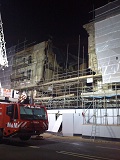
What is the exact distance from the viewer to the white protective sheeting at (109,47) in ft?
61.9

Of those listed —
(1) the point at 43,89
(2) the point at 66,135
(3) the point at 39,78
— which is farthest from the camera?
(3) the point at 39,78

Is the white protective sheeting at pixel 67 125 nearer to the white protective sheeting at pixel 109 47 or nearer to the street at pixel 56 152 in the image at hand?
the white protective sheeting at pixel 109 47

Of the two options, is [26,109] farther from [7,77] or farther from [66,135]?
[7,77]

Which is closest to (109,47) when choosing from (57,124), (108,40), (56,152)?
(108,40)

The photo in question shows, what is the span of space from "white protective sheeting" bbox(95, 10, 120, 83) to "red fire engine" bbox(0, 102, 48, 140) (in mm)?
8398

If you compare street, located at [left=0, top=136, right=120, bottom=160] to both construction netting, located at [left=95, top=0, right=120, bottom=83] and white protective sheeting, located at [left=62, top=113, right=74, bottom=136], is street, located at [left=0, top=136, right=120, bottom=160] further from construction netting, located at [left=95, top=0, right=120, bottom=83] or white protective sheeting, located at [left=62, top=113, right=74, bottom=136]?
construction netting, located at [left=95, top=0, right=120, bottom=83]

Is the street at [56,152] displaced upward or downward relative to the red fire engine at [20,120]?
downward

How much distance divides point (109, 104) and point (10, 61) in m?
19.6

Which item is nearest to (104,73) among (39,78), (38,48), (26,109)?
(26,109)

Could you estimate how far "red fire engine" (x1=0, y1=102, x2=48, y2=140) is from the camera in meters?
11.9

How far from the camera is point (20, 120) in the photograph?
39.1ft

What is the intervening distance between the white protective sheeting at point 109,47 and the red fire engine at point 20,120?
8.40 m

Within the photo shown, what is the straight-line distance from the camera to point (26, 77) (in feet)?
105

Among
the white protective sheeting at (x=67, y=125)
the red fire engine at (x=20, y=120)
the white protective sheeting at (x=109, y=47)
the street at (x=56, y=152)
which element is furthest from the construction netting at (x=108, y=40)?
the street at (x=56, y=152)
